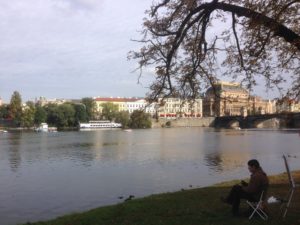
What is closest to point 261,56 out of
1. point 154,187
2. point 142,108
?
point 142,108

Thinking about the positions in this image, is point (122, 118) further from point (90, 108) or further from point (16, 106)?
point (16, 106)

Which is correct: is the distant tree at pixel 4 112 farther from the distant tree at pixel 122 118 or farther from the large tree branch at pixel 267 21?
the large tree branch at pixel 267 21

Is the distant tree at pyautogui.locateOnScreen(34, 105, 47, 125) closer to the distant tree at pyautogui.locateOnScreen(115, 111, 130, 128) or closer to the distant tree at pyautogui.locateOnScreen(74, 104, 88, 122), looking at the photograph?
the distant tree at pyautogui.locateOnScreen(74, 104, 88, 122)

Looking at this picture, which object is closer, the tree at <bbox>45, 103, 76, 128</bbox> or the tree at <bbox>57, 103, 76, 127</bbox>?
the tree at <bbox>57, 103, 76, 127</bbox>

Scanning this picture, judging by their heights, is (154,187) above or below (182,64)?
below

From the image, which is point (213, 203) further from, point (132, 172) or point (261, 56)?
point (132, 172)

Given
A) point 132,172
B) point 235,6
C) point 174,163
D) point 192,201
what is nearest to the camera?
point 235,6

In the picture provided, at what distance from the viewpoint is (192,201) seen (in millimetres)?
14289

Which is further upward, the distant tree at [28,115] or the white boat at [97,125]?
the distant tree at [28,115]

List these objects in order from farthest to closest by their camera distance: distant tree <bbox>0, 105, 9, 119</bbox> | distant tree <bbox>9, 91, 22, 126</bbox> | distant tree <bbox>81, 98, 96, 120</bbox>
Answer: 1. distant tree <bbox>81, 98, 96, 120</bbox>
2. distant tree <bbox>0, 105, 9, 119</bbox>
3. distant tree <bbox>9, 91, 22, 126</bbox>

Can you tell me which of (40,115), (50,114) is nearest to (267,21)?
(50,114)

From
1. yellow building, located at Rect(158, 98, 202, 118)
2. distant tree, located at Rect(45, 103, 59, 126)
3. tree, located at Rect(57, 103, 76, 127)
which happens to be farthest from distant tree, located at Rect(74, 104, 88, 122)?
yellow building, located at Rect(158, 98, 202, 118)

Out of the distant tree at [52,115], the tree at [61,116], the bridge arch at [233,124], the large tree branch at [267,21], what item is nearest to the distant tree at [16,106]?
the distant tree at [52,115]

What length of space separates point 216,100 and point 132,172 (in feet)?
66.1
